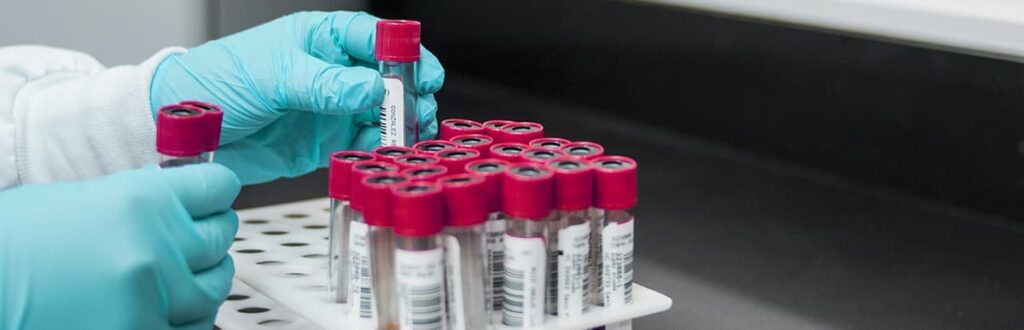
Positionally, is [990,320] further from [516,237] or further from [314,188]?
[314,188]

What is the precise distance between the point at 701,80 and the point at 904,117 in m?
0.43

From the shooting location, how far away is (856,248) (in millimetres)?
1774

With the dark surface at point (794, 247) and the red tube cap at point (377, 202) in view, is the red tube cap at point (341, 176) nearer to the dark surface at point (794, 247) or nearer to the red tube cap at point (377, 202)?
the red tube cap at point (377, 202)

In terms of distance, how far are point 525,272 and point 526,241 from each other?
0.04 metres

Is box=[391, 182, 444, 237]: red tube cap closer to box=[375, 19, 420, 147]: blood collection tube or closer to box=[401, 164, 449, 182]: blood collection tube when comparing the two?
box=[401, 164, 449, 182]: blood collection tube

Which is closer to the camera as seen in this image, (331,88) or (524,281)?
(524,281)

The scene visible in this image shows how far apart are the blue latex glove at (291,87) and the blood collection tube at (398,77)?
0.07 ft

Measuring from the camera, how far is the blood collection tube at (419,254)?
107 cm

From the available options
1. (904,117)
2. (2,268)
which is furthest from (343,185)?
(904,117)

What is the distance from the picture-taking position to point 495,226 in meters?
1.19

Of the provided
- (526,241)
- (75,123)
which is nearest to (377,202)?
(526,241)

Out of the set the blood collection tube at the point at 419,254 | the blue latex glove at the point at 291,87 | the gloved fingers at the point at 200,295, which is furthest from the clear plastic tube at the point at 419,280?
the blue latex glove at the point at 291,87

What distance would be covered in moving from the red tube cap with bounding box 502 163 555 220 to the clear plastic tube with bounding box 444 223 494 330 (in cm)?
4

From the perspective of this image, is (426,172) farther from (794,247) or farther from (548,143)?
(794,247)
